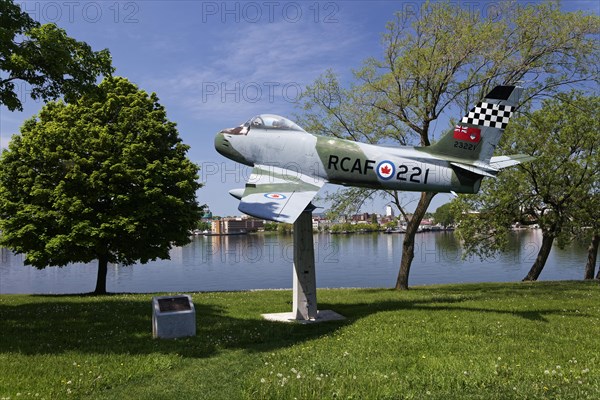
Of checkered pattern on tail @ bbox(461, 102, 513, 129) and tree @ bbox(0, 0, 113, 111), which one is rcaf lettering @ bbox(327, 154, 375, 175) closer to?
checkered pattern on tail @ bbox(461, 102, 513, 129)

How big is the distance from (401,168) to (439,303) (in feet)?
19.6

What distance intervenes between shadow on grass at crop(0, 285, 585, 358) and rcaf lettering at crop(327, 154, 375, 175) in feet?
14.2

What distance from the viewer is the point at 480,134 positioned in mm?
12148

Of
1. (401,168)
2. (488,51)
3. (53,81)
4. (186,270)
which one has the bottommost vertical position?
(186,270)

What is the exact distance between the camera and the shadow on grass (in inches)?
363

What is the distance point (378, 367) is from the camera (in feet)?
25.3

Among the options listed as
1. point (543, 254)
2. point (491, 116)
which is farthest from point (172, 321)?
point (543, 254)

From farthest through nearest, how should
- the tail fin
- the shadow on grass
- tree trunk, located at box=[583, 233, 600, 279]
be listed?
tree trunk, located at box=[583, 233, 600, 279] → the tail fin → the shadow on grass

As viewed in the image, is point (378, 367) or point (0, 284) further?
point (0, 284)

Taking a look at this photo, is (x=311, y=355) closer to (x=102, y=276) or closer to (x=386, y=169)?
(x=386, y=169)

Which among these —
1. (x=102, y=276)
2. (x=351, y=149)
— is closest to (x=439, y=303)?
(x=351, y=149)

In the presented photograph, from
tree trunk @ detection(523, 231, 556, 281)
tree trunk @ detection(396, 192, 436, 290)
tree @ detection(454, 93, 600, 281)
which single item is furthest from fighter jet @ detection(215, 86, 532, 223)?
tree trunk @ detection(523, 231, 556, 281)

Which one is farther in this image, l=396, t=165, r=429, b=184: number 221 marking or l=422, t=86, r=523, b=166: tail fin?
l=422, t=86, r=523, b=166: tail fin

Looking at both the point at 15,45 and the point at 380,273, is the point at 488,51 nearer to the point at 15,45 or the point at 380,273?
the point at 15,45
